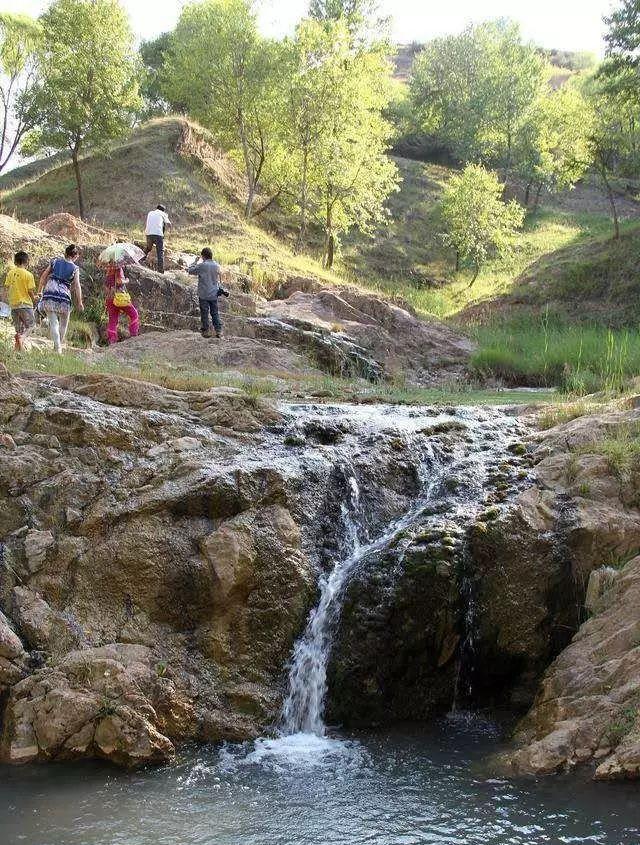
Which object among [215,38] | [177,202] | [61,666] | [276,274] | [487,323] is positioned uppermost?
[215,38]

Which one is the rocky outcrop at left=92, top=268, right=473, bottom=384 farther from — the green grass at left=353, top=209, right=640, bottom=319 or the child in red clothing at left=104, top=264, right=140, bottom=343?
the green grass at left=353, top=209, right=640, bottom=319

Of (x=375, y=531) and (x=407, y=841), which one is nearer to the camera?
(x=407, y=841)

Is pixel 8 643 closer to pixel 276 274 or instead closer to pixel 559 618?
pixel 559 618

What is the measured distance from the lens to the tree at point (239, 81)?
114ft

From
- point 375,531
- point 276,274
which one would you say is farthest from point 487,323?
point 375,531

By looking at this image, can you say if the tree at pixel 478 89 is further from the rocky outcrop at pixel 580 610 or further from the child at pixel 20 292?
the rocky outcrop at pixel 580 610

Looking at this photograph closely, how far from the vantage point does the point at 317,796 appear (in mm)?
5566

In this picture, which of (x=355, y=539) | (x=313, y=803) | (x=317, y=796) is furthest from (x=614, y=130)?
(x=313, y=803)

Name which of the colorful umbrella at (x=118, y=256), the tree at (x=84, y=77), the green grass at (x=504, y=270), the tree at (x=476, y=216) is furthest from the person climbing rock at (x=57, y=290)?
the tree at (x=476, y=216)

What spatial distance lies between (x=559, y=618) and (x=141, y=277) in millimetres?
14408

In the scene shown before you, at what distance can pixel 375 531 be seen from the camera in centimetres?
854

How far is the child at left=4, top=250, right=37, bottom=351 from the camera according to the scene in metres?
12.7

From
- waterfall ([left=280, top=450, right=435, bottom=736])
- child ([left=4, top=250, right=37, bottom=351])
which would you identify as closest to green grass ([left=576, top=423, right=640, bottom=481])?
waterfall ([left=280, top=450, right=435, bottom=736])

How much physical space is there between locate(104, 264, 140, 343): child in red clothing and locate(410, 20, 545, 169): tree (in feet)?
140
